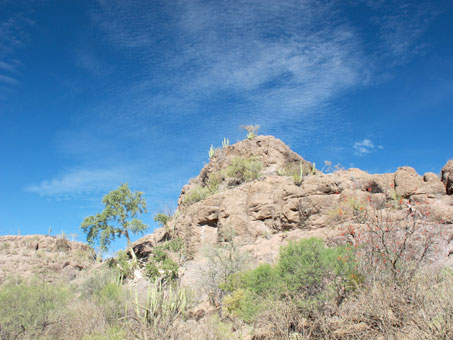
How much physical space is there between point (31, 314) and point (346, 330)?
10884 millimetres

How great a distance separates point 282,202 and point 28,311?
1320 cm

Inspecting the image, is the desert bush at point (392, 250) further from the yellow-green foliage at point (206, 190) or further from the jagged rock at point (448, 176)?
the yellow-green foliage at point (206, 190)


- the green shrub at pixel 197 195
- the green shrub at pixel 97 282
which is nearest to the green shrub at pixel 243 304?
the green shrub at pixel 97 282

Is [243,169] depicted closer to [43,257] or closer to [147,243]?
[147,243]

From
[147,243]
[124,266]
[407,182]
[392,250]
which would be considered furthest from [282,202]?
[147,243]

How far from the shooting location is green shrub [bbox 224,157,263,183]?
2427 cm

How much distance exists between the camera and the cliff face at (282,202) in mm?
16094

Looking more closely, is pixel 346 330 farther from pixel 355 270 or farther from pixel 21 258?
pixel 21 258

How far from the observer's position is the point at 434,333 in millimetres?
5586

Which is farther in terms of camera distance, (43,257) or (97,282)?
(43,257)

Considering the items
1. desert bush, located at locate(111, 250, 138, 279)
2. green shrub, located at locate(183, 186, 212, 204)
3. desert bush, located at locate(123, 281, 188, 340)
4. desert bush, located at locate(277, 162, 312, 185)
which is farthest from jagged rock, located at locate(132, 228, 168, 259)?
desert bush, located at locate(123, 281, 188, 340)

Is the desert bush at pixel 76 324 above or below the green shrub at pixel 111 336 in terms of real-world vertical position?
above

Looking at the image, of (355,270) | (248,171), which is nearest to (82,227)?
(248,171)

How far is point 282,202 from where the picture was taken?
65.4ft
